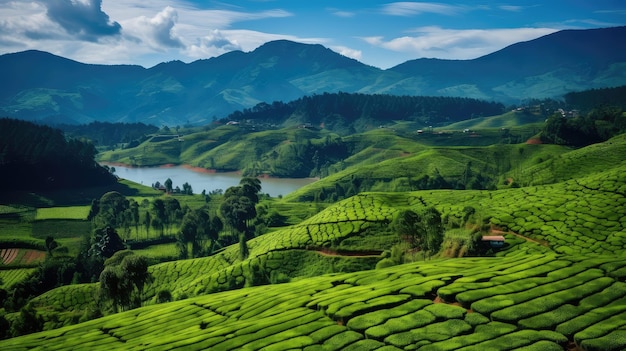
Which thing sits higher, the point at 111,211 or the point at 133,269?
the point at 133,269

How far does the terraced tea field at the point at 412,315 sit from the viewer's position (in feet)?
115

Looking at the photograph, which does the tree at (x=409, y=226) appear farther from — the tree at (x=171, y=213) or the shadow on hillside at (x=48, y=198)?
the shadow on hillside at (x=48, y=198)

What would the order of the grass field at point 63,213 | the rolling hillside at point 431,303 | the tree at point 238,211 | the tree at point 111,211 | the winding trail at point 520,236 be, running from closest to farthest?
the rolling hillside at point 431,303, the winding trail at point 520,236, the tree at point 238,211, the tree at point 111,211, the grass field at point 63,213

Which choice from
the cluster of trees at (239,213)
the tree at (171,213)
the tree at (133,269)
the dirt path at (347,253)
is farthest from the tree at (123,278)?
the tree at (171,213)

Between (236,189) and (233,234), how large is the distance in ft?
58.3

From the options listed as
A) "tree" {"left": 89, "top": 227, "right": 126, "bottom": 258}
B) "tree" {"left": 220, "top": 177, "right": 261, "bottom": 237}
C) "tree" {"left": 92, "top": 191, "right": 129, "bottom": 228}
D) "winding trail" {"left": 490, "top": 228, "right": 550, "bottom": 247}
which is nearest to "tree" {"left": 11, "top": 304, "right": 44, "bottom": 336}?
"tree" {"left": 89, "top": 227, "right": 126, "bottom": 258}

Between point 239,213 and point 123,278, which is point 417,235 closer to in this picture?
point 123,278

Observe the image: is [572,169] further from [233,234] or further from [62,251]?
[62,251]

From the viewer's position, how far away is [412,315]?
4012 centimetres

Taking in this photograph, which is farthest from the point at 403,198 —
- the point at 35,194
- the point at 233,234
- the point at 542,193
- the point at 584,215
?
the point at 35,194

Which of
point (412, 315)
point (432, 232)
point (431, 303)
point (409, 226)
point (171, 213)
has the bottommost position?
point (171, 213)

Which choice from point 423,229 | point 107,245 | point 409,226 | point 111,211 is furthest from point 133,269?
point 111,211

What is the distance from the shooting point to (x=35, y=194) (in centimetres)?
18250

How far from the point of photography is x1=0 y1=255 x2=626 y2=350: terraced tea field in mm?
35062
